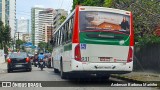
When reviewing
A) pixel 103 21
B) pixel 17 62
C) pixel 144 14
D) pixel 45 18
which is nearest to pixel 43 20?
pixel 45 18

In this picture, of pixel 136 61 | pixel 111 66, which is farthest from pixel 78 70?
pixel 136 61

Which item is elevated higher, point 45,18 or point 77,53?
point 45,18

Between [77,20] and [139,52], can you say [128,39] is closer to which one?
[77,20]

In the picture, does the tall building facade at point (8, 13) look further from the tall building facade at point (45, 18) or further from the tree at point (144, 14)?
the tree at point (144, 14)

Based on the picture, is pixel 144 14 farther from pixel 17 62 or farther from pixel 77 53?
pixel 17 62

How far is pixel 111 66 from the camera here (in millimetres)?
14344

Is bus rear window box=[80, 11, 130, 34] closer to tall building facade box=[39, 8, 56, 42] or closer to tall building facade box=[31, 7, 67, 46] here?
tall building facade box=[31, 7, 67, 46]

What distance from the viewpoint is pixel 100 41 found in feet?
46.8

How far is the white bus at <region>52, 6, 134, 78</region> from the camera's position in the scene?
1414 cm

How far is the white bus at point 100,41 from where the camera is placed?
Result: 14141 mm

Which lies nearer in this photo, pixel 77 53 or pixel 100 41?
pixel 77 53

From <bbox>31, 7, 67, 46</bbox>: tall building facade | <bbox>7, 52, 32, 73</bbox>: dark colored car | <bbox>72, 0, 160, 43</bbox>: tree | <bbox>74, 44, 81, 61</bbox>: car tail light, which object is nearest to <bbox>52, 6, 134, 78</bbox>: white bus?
<bbox>74, 44, 81, 61</bbox>: car tail light

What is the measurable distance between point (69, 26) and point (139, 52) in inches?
329

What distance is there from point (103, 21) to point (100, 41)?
856 millimetres
